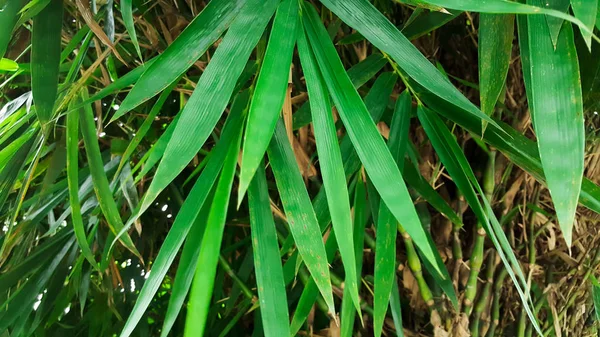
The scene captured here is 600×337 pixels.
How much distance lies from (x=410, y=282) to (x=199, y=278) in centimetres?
39

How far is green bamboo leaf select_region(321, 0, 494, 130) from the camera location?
1.33 ft

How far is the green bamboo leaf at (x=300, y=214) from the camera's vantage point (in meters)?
0.41

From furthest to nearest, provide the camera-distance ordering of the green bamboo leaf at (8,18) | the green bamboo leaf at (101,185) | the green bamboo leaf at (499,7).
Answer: the green bamboo leaf at (101,185) < the green bamboo leaf at (8,18) < the green bamboo leaf at (499,7)

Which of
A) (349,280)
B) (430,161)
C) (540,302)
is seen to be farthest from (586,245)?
(349,280)

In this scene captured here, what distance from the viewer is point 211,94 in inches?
15.7

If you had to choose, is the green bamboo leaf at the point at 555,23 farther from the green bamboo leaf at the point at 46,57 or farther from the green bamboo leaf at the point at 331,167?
the green bamboo leaf at the point at 46,57

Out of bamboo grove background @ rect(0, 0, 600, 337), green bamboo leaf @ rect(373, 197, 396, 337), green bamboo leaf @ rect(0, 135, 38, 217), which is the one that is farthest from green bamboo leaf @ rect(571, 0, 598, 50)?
green bamboo leaf @ rect(0, 135, 38, 217)

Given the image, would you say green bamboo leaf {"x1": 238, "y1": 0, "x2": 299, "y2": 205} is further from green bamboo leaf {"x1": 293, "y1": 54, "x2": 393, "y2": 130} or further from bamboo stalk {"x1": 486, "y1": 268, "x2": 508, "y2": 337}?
bamboo stalk {"x1": 486, "y1": 268, "x2": 508, "y2": 337}

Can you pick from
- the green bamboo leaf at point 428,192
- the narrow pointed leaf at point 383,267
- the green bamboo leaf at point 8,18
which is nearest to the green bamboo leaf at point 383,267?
the narrow pointed leaf at point 383,267

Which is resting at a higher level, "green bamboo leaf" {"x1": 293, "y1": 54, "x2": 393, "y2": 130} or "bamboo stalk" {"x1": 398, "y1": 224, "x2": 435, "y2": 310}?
"green bamboo leaf" {"x1": 293, "y1": 54, "x2": 393, "y2": 130}

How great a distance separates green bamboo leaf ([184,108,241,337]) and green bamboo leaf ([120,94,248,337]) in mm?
17

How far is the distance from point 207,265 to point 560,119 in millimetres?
250

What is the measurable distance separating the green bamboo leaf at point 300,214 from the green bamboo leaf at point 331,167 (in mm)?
20

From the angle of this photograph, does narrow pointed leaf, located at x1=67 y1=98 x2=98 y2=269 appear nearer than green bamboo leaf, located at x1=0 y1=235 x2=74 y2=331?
Yes
